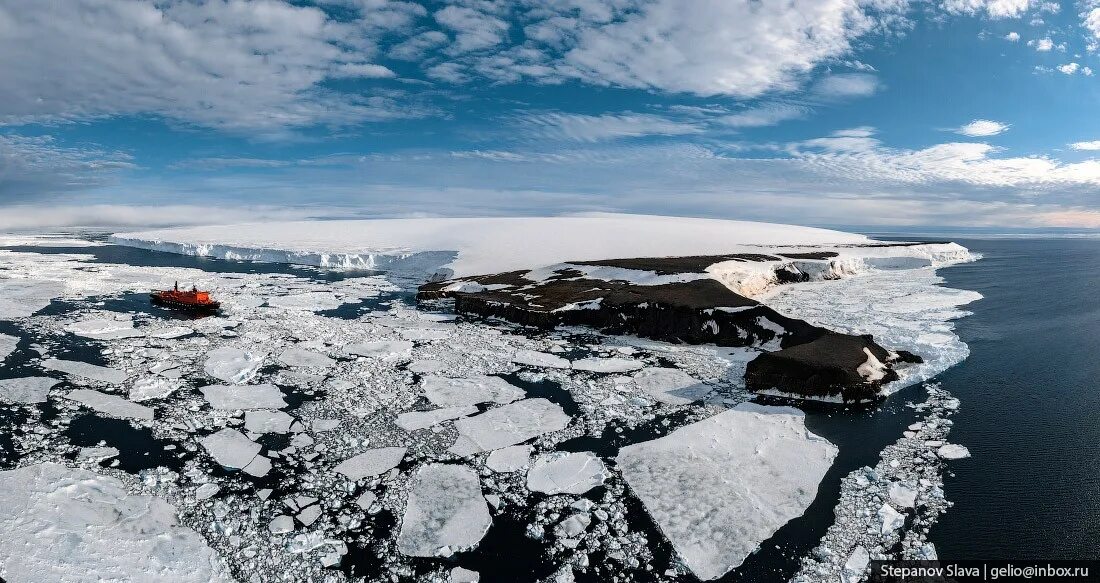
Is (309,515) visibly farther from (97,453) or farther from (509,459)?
(97,453)

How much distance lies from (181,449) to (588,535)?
25.8 ft

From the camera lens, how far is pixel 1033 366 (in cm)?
1638

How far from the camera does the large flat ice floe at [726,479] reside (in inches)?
302

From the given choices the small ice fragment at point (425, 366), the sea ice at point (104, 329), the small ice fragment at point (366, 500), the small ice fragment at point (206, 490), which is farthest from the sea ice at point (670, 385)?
the sea ice at point (104, 329)

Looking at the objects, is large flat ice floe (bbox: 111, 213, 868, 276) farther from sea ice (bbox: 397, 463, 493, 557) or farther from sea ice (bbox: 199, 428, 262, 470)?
sea ice (bbox: 397, 463, 493, 557)

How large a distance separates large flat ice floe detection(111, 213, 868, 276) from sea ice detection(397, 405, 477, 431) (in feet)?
85.0

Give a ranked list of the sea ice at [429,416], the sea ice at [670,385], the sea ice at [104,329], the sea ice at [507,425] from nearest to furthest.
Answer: the sea ice at [507,425], the sea ice at [429,416], the sea ice at [670,385], the sea ice at [104,329]

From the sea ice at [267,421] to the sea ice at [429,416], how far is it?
92.3 inches

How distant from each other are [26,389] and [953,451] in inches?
810

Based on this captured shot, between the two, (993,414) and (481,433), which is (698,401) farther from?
(993,414)

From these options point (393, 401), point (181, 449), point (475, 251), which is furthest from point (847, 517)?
point (475, 251)

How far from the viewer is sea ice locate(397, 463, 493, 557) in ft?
24.5

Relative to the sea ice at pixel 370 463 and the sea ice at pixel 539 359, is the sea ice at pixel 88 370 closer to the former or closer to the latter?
the sea ice at pixel 370 463

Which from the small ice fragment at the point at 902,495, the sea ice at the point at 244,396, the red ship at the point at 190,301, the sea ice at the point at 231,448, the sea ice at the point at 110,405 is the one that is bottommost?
the small ice fragment at the point at 902,495
